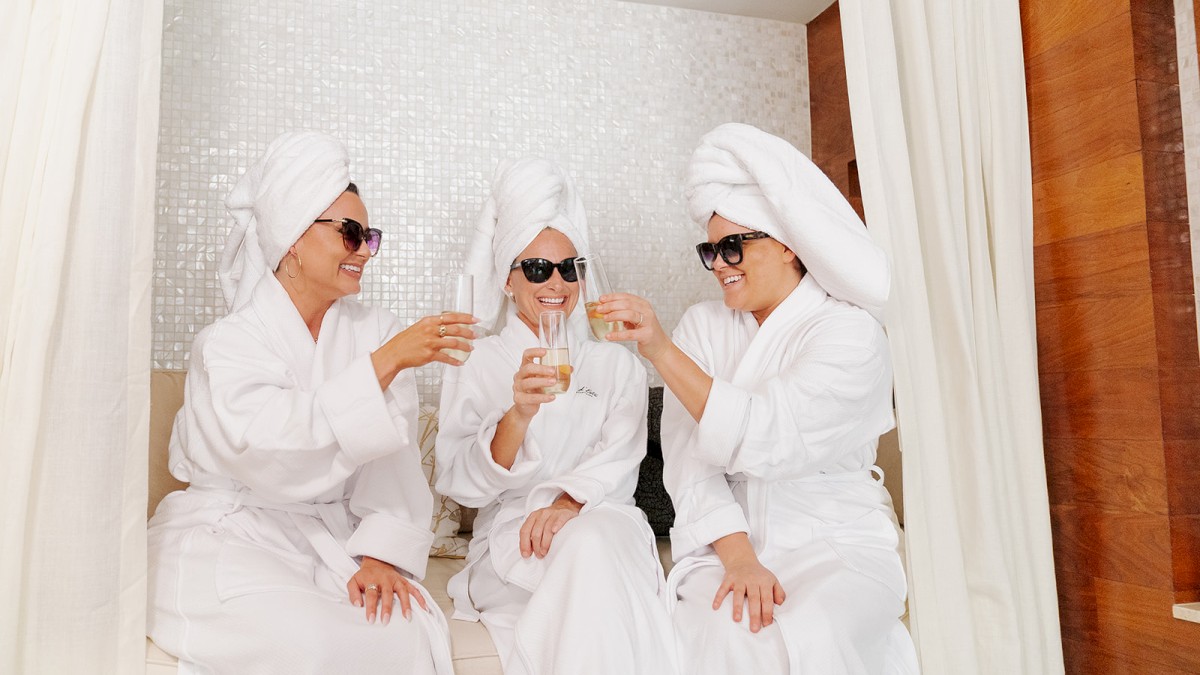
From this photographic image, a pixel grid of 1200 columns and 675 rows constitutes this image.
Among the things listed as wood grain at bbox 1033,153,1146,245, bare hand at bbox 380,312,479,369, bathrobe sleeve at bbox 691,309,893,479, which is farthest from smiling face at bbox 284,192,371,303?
wood grain at bbox 1033,153,1146,245

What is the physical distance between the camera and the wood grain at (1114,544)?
2.30m

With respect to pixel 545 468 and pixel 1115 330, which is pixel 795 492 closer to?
pixel 545 468

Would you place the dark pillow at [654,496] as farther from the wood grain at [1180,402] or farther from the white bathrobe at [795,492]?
the wood grain at [1180,402]

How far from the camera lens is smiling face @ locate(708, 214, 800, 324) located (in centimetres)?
244

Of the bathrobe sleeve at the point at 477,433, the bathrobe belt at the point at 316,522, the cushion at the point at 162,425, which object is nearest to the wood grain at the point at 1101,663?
the bathrobe sleeve at the point at 477,433

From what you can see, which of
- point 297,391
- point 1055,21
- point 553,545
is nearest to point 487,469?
point 553,545

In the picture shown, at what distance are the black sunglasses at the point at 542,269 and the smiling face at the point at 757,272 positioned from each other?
1.72 feet

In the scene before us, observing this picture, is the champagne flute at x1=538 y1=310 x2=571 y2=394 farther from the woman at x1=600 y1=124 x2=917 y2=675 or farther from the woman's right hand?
the woman's right hand

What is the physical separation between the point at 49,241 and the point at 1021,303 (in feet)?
7.17

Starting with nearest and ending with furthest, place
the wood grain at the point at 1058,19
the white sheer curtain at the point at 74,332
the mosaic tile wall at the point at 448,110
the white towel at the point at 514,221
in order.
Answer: the white sheer curtain at the point at 74,332, the wood grain at the point at 1058,19, the white towel at the point at 514,221, the mosaic tile wall at the point at 448,110

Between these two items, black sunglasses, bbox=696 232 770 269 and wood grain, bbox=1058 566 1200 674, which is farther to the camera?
black sunglasses, bbox=696 232 770 269

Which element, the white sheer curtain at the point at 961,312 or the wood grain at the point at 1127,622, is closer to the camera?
the white sheer curtain at the point at 961,312

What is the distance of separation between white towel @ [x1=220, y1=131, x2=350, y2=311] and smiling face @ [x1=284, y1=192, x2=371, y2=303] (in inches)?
1.2

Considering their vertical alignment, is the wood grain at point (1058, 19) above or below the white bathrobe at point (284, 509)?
above
